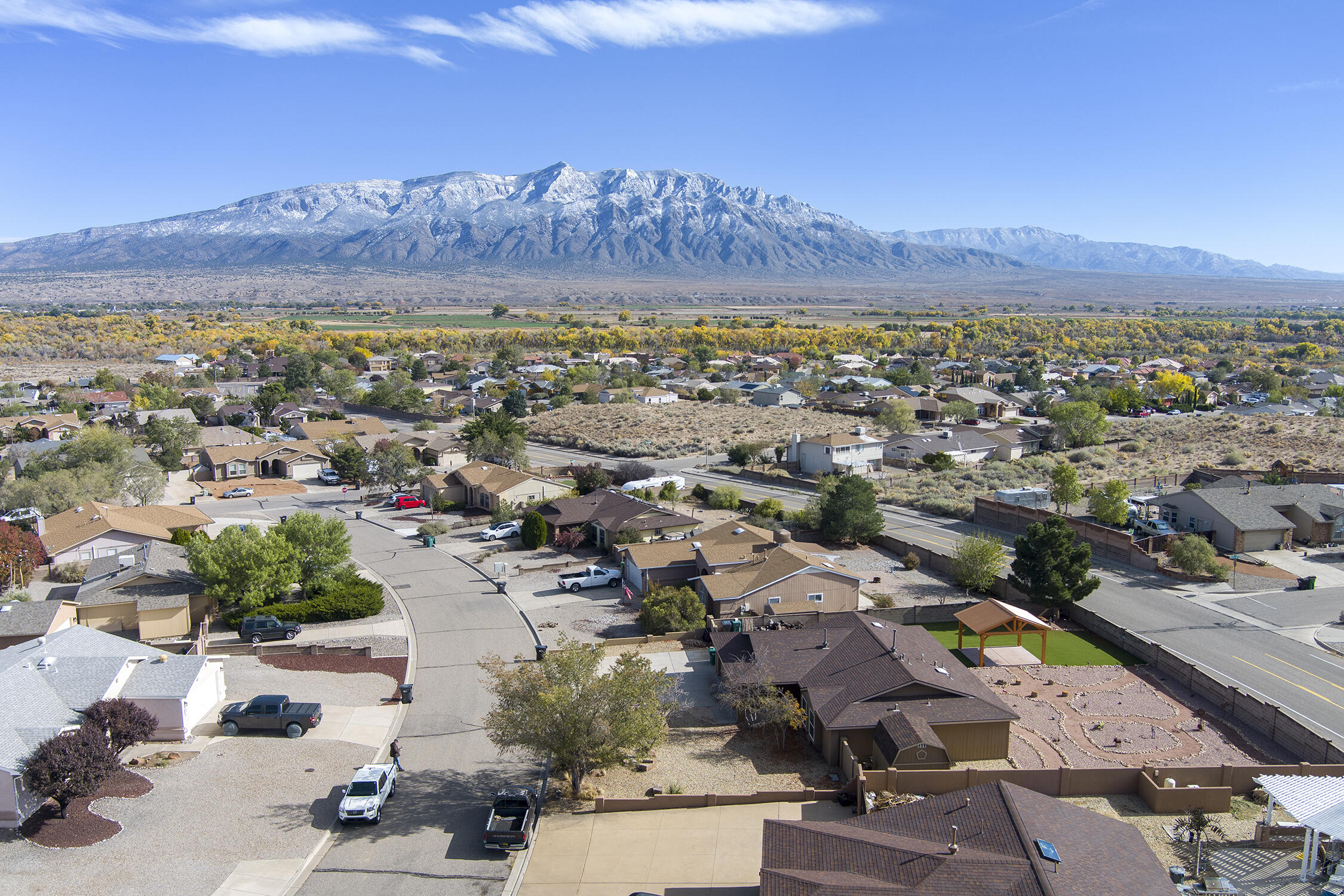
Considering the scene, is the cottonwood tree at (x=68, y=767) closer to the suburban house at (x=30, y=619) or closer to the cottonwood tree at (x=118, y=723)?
the cottonwood tree at (x=118, y=723)

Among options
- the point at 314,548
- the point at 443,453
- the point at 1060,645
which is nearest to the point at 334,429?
the point at 443,453

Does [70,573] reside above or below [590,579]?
below

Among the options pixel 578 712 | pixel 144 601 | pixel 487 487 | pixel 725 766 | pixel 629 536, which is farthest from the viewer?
pixel 487 487

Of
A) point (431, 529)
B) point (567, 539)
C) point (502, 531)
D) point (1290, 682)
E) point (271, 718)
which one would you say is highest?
point (271, 718)

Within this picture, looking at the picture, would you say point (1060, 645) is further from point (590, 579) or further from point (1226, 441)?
point (1226, 441)

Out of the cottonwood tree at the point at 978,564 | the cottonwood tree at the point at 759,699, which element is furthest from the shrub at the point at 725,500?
the cottonwood tree at the point at 759,699

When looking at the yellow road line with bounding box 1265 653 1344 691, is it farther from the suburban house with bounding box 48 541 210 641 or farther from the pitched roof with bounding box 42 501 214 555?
the pitched roof with bounding box 42 501 214 555

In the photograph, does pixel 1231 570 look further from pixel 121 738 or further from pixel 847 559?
pixel 121 738
